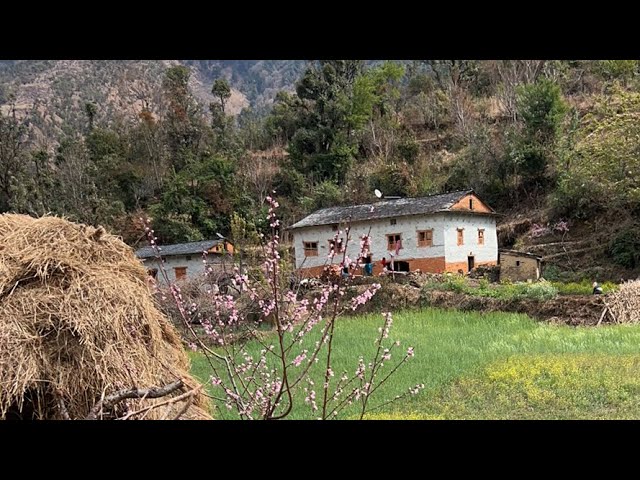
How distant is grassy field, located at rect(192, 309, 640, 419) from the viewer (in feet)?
15.7

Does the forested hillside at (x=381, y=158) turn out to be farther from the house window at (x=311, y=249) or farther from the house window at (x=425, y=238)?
the house window at (x=425, y=238)

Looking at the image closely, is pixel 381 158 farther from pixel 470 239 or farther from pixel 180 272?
pixel 180 272

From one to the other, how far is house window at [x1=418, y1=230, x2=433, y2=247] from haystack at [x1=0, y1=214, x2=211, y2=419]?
933cm

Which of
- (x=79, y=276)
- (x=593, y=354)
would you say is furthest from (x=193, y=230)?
(x=79, y=276)

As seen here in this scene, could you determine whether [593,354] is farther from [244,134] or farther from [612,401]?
[244,134]

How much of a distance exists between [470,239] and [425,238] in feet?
3.44

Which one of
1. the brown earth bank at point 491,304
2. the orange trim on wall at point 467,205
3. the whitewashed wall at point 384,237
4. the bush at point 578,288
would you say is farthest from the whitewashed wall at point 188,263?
the bush at point 578,288

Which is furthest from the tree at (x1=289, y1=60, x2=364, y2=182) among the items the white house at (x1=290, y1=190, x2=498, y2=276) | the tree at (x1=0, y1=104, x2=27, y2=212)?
the tree at (x1=0, y1=104, x2=27, y2=212)

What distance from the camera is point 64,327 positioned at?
2.48 metres

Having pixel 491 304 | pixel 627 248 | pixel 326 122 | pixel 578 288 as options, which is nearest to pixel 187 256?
pixel 491 304

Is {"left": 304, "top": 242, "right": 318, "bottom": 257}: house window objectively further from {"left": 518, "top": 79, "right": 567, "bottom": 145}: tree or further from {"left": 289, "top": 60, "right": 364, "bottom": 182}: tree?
{"left": 518, "top": 79, "right": 567, "bottom": 145}: tree

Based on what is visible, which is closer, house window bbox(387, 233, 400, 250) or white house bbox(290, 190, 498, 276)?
white house bbox(290, 190, 498, 276)

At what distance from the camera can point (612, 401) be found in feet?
15.8

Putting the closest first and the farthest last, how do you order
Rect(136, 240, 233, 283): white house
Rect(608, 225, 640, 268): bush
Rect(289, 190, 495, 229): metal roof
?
1. Rect(136, 240, 233, 283): white house
2. Rect(608, 225, 640, 268): bush
3. Rect(289, 190, 495, 229): metal roof
